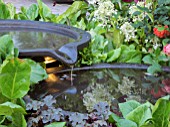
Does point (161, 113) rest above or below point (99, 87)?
above

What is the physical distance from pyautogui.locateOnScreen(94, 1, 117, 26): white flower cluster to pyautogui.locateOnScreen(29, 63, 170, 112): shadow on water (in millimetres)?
655

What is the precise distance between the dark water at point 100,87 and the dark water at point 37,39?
0.20 meters

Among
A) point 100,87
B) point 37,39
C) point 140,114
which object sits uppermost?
point 140,114

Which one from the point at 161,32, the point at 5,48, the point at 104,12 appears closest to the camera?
the point at 5,48

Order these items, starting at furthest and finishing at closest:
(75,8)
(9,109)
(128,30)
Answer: (75,8), (128,30), (9,109)

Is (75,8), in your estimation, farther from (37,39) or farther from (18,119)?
(18,119)

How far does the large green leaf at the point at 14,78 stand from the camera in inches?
51.1

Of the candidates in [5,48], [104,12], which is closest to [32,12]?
[104,12]

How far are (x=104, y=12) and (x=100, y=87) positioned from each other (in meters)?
0.95

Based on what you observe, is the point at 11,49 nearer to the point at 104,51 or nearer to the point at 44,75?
the point at 44,75

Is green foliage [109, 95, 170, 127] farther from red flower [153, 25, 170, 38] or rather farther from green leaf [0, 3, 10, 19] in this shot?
green leaf [0, 3, 10, 19]

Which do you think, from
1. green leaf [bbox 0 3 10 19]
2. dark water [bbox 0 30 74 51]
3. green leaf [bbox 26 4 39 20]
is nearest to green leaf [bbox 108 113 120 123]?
dark water [bbox 0 30 74 51]

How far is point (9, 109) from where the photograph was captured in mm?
1245

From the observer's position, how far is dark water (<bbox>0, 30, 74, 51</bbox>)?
7.34 feet
